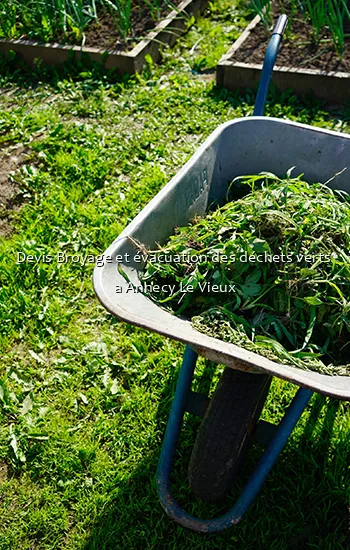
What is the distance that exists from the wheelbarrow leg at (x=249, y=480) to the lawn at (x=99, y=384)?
0.85ft

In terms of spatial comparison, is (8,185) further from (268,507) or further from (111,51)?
(268,507)

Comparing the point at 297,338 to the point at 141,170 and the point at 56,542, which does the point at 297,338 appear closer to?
the point at 56,542

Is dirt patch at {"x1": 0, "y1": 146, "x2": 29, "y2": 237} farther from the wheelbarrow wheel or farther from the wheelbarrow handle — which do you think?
the wheelbarrow wheel

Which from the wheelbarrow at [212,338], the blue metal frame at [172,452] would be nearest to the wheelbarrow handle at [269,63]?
the wheelbarrow at [212,338]

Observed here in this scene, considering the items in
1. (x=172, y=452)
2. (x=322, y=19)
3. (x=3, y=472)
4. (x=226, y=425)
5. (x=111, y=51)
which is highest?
(x=322, y=19)

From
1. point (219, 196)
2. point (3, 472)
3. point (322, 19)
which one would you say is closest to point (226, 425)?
point (219, 196)

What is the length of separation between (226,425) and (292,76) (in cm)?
322

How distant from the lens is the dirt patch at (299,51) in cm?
426

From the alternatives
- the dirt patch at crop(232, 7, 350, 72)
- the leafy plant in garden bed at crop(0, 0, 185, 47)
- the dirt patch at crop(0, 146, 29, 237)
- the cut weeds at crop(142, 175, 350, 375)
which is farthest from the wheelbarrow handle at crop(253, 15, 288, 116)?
the leafy plant in garden bed at crop(0, 0, 185, 47)

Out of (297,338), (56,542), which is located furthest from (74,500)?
(297,338)

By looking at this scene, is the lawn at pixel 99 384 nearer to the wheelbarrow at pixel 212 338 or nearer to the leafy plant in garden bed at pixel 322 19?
the wheelbarrow at pixel 212 338

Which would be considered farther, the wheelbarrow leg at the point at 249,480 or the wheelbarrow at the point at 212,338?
the wheelbarrow leg at the point at 249,480

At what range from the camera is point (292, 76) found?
164 inches

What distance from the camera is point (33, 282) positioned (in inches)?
115
